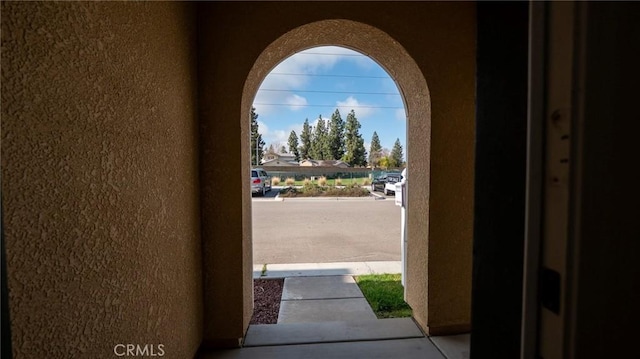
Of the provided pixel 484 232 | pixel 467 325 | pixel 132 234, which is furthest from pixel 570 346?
pixel 467 325

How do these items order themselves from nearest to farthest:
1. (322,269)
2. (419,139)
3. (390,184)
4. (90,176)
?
(90,176) → (419,139) → (322,269) → (390,184)

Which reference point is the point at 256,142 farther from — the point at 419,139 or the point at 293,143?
the point at 419,139

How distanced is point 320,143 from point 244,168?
33.5 m

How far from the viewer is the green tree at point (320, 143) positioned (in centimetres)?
3531

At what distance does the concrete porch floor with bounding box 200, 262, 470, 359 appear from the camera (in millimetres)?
2449

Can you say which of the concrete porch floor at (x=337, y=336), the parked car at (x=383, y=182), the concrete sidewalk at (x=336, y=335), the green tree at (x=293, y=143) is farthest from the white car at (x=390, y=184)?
the green tree at (x=293, y=143)

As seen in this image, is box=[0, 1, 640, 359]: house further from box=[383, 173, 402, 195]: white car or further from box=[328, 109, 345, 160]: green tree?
box=[328, 109, 345, 160]: green tree

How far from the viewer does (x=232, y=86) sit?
246 centimetres

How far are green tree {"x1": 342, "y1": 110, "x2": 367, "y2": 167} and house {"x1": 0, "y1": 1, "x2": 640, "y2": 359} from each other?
3177 centimetres

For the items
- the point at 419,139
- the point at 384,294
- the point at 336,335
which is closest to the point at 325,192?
the point at 384,294

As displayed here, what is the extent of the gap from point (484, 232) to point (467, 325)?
2362 millimetres

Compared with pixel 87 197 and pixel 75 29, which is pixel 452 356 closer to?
pixel 87 197

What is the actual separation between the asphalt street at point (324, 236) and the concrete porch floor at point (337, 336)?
6.43 ft

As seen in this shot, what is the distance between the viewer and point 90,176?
3.85ft
